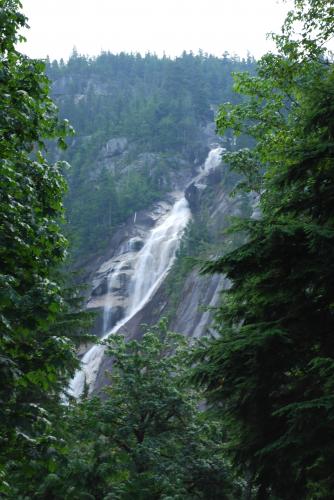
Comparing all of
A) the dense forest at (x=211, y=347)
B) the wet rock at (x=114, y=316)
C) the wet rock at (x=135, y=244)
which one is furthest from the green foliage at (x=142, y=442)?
the wet rock at (x=135, y=244)

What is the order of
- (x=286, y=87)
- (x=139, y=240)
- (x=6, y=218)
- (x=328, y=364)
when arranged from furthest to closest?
(x=139, y=240)
(x=286, y=87)
(x=6, y=218)
(x=328, y=364)

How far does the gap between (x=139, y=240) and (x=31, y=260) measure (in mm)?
67003

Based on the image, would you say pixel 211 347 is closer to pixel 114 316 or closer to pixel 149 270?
pixel 114 316

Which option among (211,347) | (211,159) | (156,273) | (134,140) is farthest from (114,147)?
(211,347)

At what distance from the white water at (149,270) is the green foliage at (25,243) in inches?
1723

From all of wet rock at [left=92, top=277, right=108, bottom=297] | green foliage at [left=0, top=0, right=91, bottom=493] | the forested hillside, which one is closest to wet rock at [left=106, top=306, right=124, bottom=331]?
wet rock at [left=92, top=277, right=108, bottom=297]

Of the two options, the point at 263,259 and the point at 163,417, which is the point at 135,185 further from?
the point at 263,259

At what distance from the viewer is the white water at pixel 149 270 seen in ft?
176

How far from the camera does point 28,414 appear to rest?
635cm

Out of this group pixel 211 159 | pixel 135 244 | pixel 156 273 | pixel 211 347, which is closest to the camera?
pixel 211 347

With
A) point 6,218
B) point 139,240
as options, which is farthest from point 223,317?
point 139,240

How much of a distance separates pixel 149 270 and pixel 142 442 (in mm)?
52399

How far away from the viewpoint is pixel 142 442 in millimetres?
13227

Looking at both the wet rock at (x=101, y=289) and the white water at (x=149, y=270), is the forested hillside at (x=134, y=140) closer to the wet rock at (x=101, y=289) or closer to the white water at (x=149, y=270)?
the white water at (x=149, y=270)
